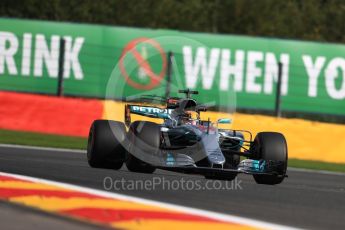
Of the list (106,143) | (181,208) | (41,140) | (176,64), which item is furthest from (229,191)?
(176,64)

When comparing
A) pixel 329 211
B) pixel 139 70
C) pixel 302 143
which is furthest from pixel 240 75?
pixel 329 211

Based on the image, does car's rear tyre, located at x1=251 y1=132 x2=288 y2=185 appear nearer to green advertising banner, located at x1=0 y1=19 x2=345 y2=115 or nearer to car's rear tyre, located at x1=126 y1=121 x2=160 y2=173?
car's rear tyre, located at x1=126 y1=121 x2=160 y2=173

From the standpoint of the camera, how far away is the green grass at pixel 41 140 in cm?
1448

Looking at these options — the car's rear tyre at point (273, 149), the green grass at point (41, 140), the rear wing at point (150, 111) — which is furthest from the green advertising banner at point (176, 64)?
the car's rear tyre at point (273, 149)

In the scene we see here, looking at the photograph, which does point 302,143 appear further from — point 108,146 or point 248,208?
point 248,208

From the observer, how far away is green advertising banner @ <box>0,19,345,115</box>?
61.4ft

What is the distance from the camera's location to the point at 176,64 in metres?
18.8

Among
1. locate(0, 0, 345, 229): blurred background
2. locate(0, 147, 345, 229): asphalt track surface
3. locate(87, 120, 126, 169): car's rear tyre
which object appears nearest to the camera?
locate(0, 147, 345, 229): asphalt track surface

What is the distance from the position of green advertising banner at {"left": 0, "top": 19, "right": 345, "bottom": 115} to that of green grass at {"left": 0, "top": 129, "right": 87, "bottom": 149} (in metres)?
2.81

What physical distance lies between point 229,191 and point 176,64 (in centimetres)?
1013

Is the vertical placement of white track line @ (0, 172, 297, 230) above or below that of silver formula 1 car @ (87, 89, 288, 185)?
below

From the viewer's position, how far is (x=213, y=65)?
1886cm

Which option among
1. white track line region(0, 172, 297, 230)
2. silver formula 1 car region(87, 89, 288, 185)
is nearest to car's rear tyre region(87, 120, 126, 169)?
silver formula 1 car region(87, 89, 288, 185)

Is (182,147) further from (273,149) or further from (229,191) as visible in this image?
(273,149)
